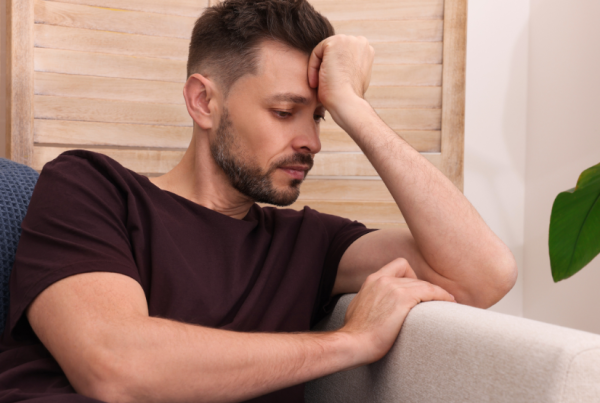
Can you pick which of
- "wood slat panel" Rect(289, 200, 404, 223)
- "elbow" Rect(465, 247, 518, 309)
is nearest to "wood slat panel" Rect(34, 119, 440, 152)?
"wood slat panel" Rect(289, 200, 404, 223)

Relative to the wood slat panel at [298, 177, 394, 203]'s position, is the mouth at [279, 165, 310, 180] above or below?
above

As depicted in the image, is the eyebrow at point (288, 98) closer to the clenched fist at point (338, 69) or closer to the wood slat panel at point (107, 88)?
the clenched fist at point (338, 69)

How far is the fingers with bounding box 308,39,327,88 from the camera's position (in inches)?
46.8

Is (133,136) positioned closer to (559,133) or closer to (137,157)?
(137,157)

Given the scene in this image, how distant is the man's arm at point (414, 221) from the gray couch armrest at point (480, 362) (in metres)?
0.21

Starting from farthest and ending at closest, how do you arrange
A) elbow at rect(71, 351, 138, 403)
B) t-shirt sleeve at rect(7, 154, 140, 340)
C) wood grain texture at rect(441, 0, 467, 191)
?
wood grain texture at rect(441, 0, 467, 191), t-shirt sleeve at rect(7, 154, 140, 340), elbow at rect(71, 351, 138, 403)

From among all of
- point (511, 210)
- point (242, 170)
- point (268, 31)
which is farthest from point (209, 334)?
point (511, 210)

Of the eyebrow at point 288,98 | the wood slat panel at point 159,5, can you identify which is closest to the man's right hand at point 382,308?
the eyebrow at point 288,98

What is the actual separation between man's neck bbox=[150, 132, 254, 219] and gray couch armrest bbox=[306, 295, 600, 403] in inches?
20.3

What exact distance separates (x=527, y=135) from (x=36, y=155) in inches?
75.5

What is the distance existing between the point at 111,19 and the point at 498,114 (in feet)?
5.14

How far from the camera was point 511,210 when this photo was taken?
6.86 ft

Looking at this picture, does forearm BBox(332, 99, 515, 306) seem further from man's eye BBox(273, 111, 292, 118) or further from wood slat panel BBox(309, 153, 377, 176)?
wood slat panel BBox(309, 153, 377, 176)

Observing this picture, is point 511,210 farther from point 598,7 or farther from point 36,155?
point 36,155
